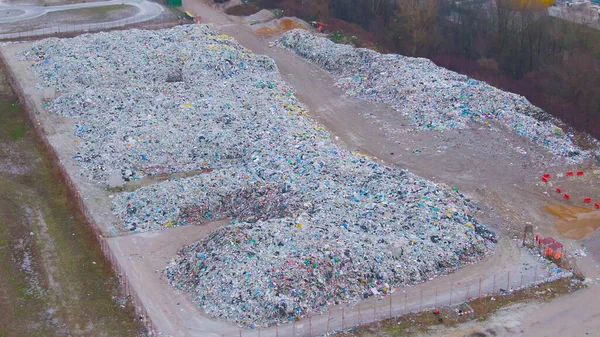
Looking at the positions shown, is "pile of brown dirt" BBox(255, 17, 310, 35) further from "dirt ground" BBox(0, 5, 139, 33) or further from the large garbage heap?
"dirt ground" BBox(0, 5, 139, 33)

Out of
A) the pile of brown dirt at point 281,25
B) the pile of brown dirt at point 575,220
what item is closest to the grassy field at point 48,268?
the pile of brown dirt at point 575,220

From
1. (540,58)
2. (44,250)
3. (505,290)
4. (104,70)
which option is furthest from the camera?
(540,58)

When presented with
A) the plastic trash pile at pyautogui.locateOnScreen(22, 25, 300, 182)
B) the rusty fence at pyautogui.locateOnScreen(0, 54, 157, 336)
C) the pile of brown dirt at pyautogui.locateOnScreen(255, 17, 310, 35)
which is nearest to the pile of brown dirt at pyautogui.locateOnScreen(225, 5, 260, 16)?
the pile of brown dirt at pyautogui.locateOnScreen(255, 17, 310, 35)

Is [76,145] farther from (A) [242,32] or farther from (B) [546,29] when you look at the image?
(B) [546,29]

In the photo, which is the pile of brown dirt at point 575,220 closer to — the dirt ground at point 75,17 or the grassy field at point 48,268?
the grassy field at point 48,268

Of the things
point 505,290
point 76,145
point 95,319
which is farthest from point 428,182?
point 76,145

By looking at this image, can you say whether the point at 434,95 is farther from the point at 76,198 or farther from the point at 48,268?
the point at 48,268

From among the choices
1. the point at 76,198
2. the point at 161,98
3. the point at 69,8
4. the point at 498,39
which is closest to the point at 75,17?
the point at 69,8
